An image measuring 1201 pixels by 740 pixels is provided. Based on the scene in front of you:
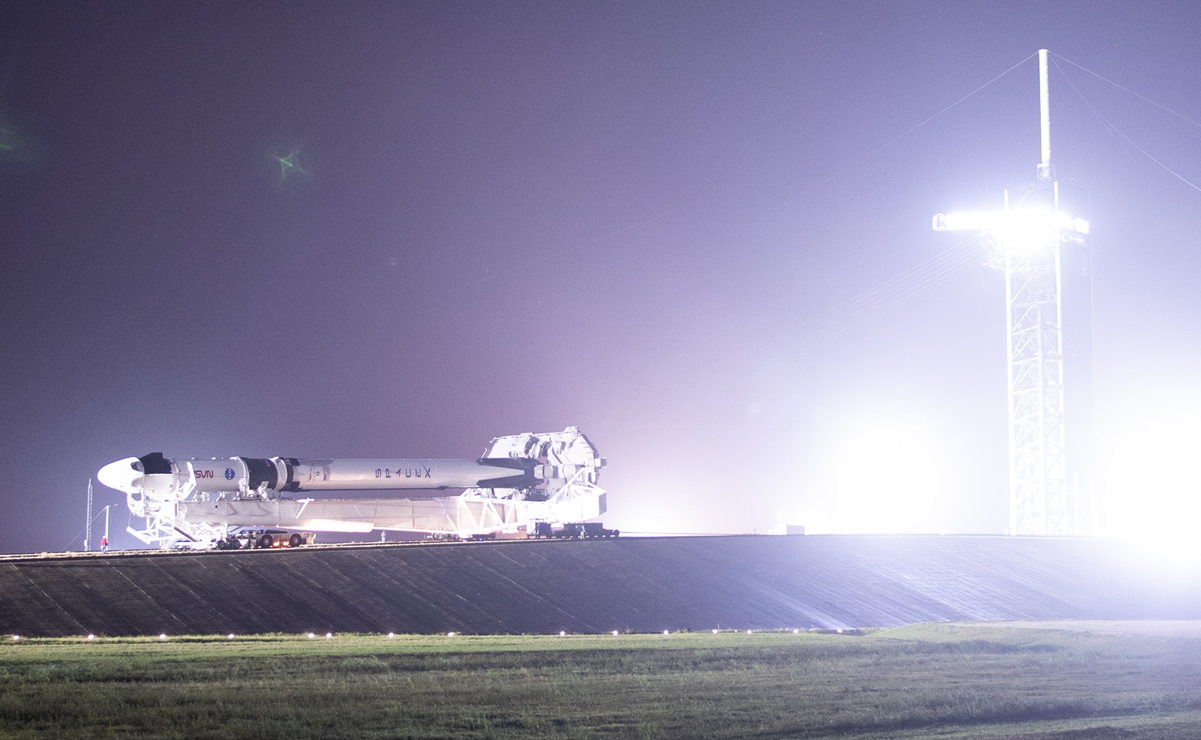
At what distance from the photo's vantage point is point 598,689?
21.5 metres

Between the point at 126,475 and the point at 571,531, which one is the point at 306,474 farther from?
the point at 571,531

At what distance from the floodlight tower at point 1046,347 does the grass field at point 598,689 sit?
4373 centimetres

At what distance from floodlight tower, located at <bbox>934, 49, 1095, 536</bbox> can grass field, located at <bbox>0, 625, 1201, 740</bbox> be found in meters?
43.7

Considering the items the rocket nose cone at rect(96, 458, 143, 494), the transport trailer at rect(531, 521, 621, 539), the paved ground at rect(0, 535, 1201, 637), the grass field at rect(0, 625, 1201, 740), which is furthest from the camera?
the transport trailer at rect(531, 521, 621, 539)

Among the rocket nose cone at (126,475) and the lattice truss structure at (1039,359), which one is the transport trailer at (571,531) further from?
the lattice truss structure at (1039,359)

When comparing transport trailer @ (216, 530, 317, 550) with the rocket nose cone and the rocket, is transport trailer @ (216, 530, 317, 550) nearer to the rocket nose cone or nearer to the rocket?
the rocket

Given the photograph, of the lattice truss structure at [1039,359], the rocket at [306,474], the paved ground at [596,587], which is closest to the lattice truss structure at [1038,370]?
the lattice truss structure at [1039,359]

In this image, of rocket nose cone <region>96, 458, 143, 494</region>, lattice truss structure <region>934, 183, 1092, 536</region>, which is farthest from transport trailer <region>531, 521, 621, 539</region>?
lattice truss structure <region>934, 183, 1092, 536</region>

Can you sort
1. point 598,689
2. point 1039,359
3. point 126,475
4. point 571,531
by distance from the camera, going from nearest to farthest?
point 598,689 → point 126,475 → point 571,531 → point 1039,359

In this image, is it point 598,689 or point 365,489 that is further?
point 365,489

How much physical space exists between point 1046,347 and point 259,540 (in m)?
50.9

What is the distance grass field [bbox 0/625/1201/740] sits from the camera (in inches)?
699

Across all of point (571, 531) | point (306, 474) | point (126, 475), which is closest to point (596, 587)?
point (571, 531)

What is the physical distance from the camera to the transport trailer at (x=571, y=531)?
56844 mm
